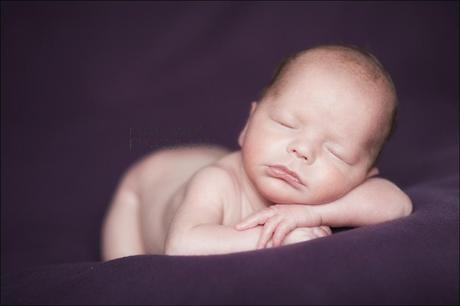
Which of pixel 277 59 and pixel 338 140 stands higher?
pixel 277 59

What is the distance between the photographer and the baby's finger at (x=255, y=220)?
115 centimetres

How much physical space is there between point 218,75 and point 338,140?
114 centimetres

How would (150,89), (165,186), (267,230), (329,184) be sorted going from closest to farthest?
(267,230), (329,184), (165,186), (150,89)

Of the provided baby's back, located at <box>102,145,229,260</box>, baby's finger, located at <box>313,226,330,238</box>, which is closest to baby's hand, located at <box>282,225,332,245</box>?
baby's finger, located at <box>313,226,330,238</box>

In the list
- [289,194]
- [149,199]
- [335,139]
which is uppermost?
[335,139]

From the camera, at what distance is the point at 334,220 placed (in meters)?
1.25

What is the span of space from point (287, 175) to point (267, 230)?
150mm

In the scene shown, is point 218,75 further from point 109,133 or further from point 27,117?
point 27,117

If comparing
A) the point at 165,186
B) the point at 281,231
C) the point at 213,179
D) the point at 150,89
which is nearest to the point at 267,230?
the point at 281,231

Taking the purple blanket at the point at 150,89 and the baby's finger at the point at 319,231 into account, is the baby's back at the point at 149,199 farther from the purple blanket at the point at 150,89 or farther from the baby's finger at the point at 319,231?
the baby's finger at the point at 319,231

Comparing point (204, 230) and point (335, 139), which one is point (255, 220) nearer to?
point (204, 230)

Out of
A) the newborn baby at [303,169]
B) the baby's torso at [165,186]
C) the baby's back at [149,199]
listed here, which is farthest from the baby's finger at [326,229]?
the baby's back at [149,199]

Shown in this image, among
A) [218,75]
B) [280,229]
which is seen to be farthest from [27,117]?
[280,229]

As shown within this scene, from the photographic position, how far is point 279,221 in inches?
45.1
